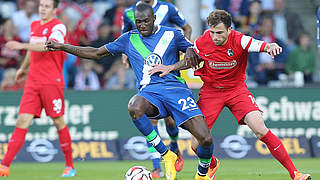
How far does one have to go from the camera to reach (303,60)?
16141 millimetres

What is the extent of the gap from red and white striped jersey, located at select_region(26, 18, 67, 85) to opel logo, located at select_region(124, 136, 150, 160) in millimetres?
3398

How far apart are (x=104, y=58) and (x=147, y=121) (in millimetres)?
7567

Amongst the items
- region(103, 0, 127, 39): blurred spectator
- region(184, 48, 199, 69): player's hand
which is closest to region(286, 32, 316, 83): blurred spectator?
region(103, 0, 127, 39): blurred spectator

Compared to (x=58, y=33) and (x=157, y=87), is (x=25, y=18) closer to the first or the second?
(x=58, y=33)

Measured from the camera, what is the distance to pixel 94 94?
46.5ft

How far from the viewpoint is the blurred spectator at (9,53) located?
15898 millimetres

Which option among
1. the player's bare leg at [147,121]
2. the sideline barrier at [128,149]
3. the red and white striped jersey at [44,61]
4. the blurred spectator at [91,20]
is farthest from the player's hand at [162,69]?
the blurred spectator at [91,20]

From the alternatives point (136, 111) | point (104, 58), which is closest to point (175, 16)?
point (136, 111)

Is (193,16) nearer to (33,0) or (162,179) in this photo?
(33,0)

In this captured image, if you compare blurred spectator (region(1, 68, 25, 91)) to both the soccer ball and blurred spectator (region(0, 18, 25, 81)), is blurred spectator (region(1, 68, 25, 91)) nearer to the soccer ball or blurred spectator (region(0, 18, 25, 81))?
blurred spectator (region(0, 18, 25, 81))

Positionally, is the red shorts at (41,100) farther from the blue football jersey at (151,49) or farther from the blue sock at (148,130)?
the blue sock at (148,130)

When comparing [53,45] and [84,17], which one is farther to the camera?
[84,17]

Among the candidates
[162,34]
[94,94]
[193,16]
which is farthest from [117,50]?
[193,16]

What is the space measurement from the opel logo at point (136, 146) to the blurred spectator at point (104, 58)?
2.48 metres
